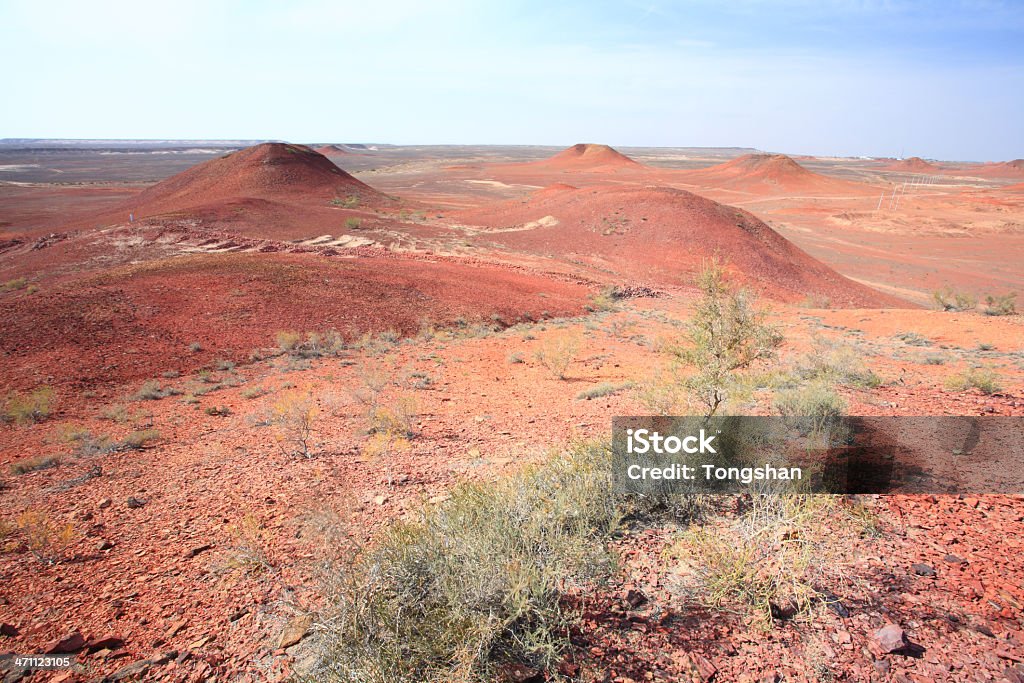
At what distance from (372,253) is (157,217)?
11.5 meters

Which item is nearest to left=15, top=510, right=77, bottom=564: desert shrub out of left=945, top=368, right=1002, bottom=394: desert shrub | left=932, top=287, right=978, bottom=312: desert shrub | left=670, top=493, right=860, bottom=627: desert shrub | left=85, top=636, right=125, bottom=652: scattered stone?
left=85, top=636, right=125, bottom=652: scattered stone

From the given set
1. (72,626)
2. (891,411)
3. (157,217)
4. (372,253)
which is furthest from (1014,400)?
(157,217)

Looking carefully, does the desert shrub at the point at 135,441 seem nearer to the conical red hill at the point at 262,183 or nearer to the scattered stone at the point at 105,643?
the scattered stone at the point at 105,643

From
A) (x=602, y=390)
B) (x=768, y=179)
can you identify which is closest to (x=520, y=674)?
(x=602, y=390)

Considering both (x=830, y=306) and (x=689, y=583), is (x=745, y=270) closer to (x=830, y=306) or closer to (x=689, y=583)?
(x=830, y=306)

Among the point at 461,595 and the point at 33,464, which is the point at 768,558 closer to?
the point at 461,595

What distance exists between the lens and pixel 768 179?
73.6m

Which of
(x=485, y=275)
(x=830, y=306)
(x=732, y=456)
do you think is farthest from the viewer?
(x=830, y=306)

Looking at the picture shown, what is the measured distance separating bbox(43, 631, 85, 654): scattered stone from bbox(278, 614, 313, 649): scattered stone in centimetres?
125

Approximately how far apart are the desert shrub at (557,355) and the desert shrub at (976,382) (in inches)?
226

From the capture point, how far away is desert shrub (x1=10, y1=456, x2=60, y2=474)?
217 inches

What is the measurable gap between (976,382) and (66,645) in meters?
10.1

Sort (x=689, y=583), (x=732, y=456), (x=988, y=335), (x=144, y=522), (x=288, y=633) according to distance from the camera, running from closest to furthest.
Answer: (x=288, y=633), (x=689, y=583), (x=144, y=522), (x=732, y=456), (x=988, y=335)

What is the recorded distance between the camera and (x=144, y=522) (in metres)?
4.38
